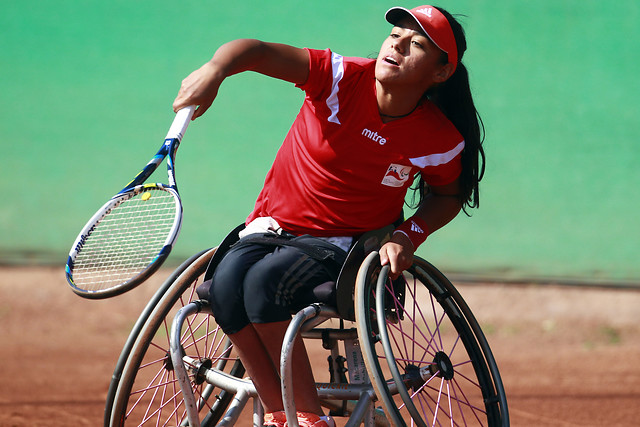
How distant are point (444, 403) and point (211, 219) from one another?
7.53 feet

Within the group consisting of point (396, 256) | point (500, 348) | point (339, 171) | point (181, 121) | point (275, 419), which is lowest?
point (500, 348)

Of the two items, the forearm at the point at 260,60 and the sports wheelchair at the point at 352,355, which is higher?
the forearm at the point at 260,60

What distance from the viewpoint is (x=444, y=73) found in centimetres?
257

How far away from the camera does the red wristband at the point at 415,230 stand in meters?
2.45

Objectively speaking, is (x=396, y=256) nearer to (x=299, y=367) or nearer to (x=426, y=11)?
(x=299, y=367)

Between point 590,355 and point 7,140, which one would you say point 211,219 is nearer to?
point 7,140

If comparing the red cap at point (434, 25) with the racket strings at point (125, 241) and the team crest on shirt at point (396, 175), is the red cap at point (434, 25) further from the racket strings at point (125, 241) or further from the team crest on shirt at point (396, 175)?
the racket strings at point (125, 241)

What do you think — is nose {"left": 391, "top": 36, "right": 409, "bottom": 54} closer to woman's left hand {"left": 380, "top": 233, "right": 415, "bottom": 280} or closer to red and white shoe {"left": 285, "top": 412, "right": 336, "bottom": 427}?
woman's left hand {"left": 380, "top": 233, "right": 415, "bottom": 280}

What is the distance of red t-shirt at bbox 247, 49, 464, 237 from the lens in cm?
246

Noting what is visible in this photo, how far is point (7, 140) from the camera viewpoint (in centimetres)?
563

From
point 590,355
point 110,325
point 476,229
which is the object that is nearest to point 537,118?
point 476,229

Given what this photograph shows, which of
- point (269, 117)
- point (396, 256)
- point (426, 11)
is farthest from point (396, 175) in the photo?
point (269, 117)

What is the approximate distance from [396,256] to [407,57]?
638 millimetres

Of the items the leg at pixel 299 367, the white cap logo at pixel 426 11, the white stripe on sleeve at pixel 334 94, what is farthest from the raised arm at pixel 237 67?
the leg at pixel 299 367
